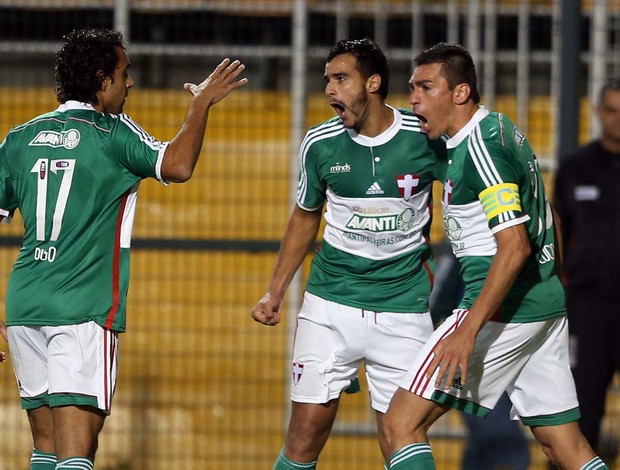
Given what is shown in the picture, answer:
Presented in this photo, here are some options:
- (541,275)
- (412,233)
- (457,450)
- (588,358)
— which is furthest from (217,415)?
(541,275)

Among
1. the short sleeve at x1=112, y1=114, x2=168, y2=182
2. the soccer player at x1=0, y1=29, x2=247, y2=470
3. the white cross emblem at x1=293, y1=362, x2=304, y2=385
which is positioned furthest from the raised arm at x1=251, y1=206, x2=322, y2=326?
the short sleeve at x1=112, y1=114, x2=168, y2=182

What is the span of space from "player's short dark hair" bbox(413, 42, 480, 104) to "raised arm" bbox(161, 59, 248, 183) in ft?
2.44

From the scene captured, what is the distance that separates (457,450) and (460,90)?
5.18 meters

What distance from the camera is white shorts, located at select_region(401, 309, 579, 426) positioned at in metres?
4.51

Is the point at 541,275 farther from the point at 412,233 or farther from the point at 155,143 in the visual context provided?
the point at 155,143

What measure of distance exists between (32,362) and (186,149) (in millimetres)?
995

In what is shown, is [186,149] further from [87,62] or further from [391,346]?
[391,346]

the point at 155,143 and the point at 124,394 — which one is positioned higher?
the point at 155,143

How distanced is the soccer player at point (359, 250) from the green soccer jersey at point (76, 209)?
0.91 meters

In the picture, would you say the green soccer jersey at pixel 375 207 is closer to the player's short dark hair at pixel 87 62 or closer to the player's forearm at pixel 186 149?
the player's forearm at pixel 186 149

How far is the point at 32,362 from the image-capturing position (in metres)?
4.59

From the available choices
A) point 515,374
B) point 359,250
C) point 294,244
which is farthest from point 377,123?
point 515,374

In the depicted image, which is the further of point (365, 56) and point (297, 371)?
point (297, 371)

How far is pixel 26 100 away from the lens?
10148 millimetres
